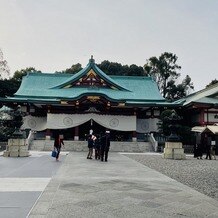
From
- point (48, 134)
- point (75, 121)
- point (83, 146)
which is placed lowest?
point (83, 146)

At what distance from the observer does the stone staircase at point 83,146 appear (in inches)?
1101

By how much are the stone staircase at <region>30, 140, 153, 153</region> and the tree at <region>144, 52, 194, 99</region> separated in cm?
3618

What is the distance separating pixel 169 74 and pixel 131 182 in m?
57.9

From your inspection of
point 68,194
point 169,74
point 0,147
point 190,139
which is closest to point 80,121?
point 0,147

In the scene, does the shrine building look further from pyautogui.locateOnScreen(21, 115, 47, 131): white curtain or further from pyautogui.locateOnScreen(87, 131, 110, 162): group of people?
pyautogui.locateOnScreen(87, 131, 110, 162): group of people

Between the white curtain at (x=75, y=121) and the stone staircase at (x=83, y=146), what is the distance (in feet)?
8.67

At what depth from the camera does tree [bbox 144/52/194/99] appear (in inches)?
2542

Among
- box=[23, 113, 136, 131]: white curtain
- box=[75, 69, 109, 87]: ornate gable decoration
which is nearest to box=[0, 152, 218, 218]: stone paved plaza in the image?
box=[23, 113, 136, 131]: white curtain

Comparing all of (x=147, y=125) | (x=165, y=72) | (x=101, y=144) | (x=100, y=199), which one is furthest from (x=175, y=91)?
(x=100, y=199)

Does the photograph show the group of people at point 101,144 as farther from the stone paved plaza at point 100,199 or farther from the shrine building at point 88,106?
the shrine building at point 88,106

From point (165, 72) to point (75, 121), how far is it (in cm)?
3752

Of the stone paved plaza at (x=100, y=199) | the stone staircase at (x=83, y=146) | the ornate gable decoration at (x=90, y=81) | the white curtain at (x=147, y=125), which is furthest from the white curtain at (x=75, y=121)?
the stone paved plaza at (x=100, y=199)

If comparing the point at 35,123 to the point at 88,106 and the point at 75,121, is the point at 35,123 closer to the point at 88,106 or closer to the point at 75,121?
the point at 75,121

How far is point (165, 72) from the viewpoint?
65062 mm
